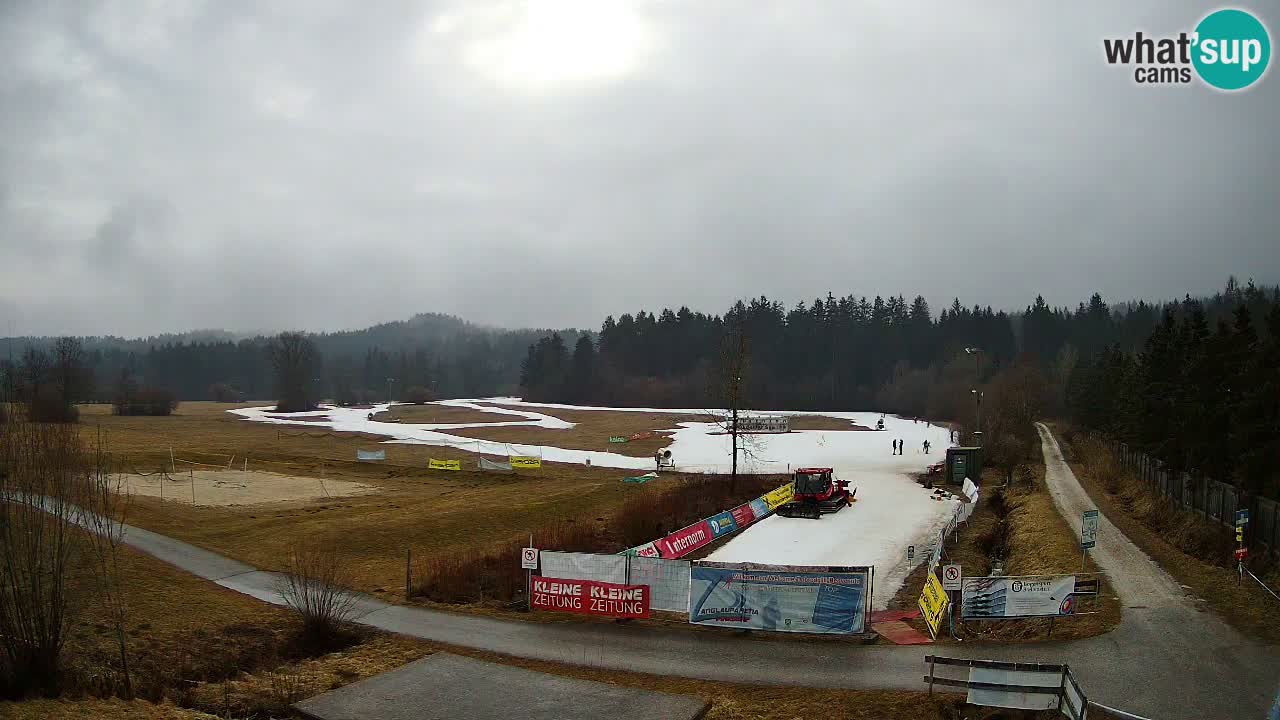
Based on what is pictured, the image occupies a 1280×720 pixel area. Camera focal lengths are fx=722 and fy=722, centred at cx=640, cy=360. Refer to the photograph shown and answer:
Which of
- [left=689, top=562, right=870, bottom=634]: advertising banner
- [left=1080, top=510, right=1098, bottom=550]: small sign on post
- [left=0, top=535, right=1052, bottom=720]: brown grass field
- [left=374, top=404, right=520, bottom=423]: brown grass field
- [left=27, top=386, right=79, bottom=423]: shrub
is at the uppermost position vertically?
[left=27, top=386, right=79, bottom=423]: shrub

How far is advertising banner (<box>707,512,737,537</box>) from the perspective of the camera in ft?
105

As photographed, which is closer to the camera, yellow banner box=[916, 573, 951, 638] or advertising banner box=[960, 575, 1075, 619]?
yellow banner box=[916, 573, 951, 638]

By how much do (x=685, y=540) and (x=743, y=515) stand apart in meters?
7.19

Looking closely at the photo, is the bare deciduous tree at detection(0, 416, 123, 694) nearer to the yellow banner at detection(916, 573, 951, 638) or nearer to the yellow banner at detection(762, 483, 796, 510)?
the yellow banner at detection(916, 573, 951, 638)

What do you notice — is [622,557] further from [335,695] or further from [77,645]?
[77,645]

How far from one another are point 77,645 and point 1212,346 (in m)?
40.4

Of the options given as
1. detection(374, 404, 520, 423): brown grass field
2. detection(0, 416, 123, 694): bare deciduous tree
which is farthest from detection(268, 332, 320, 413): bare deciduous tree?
detection(0, 416, 123, 694): bare deciduous tree

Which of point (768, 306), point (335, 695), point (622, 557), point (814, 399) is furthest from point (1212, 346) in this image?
point (768, 306)

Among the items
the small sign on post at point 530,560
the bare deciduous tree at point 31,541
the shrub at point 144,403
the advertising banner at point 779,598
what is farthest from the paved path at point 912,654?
the shrub at point 144,403

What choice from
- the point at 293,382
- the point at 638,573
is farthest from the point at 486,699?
the point at 293,382

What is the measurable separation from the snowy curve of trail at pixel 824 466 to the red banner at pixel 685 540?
0.94 metres

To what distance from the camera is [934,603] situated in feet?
57.7

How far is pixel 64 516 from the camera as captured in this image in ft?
42.7

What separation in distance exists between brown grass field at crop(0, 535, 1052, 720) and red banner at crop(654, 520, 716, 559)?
35.8ft
